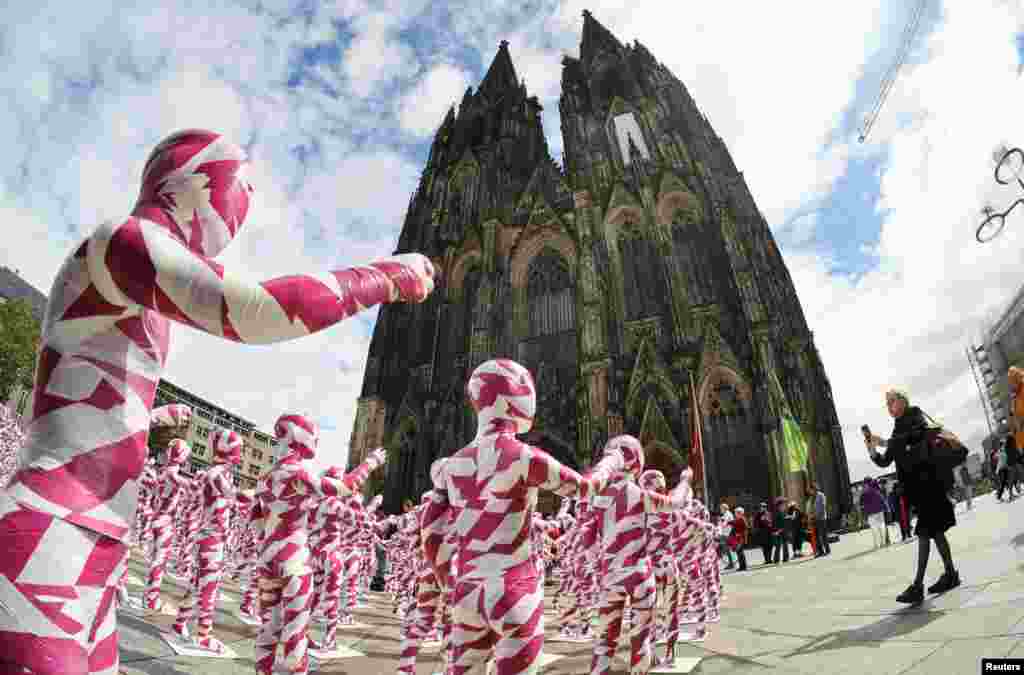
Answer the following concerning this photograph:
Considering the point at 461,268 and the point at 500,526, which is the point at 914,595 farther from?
the point at 461,268

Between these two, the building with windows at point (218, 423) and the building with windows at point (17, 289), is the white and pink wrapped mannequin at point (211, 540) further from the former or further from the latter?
the building with windows at point (218, 423)

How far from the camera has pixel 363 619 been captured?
7277 millimetres

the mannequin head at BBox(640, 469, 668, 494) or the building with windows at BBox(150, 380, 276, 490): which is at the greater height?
the building with windows at BBox(150, 380, 276, 490)

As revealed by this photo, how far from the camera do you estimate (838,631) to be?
3611 millimetres

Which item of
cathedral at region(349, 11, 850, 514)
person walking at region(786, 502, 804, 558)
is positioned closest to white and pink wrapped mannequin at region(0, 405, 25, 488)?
cathedral at region(349, 11, 850, 514)

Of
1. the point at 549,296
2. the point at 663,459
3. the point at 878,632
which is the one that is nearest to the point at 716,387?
the point at 663,459

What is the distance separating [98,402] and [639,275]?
71.5ft

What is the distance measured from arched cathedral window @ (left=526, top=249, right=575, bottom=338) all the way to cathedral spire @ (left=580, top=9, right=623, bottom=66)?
13215 mm

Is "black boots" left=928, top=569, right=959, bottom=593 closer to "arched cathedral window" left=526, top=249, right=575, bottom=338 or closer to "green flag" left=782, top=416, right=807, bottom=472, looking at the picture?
"green flag" left=782, top=416, right=807, bottom=472

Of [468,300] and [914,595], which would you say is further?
[468,300]

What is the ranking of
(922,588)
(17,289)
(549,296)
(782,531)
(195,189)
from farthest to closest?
(17,289), (549,296), (782,531), (922,588), (195,189)

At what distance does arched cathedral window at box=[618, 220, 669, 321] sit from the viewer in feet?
68.1

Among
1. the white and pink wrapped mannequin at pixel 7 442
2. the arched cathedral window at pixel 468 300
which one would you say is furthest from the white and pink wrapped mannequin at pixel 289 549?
the arched cathedral window at pixel 468 300

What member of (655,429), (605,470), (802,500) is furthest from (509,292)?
(605,470)
